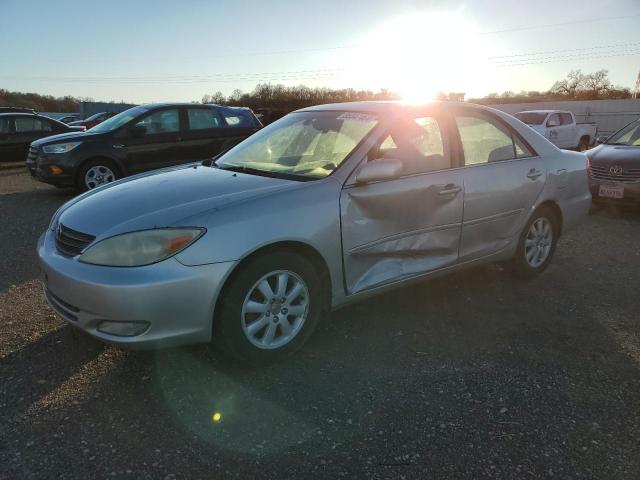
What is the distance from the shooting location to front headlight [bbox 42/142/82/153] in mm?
8344

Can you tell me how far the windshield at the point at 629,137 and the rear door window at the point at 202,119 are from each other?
6887mm

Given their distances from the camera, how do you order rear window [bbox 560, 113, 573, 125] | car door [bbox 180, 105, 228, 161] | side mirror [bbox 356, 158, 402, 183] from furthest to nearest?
rear window [bbox 560, 113, 573, 125], car door [bbox 180, 105, 228, 161], side mirror [bbox 356, 158, 402, 183]

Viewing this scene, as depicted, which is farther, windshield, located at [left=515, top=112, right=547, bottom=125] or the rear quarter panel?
windshield, located at [left=515, top=112, right=547, bottom=125]

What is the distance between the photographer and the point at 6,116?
41.8ft

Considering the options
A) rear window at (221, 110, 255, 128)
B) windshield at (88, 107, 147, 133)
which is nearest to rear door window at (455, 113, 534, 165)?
rear window at (221, 110, 255, 128)

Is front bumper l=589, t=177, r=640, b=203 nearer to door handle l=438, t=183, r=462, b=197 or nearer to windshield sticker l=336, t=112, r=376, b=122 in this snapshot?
door handle l=438, t=183, r=462, b=197

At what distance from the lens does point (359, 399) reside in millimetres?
2750

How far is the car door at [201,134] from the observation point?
29.5 ft

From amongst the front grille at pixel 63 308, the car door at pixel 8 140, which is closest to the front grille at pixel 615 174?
the front grille at pixel 63 308

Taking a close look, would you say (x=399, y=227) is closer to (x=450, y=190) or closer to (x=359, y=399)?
(x=450, y=190)

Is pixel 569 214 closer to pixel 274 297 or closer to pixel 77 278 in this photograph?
pixel 274 297

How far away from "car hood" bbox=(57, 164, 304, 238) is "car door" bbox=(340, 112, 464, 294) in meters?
0.50

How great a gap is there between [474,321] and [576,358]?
733 mm

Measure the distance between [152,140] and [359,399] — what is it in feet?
23.5
